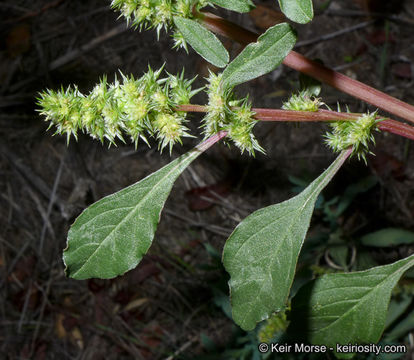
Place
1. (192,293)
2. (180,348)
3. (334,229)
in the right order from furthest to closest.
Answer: (192,293)
(180,348)
(334,229)

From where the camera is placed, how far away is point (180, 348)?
3008 mm

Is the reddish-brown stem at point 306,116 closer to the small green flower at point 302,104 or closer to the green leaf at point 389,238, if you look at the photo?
the small green flower at point 302,104

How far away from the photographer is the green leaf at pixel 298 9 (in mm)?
995

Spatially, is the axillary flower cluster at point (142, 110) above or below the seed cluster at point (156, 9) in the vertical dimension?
below

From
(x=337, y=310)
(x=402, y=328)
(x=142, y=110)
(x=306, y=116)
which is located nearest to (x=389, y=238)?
(x=402, y=328)

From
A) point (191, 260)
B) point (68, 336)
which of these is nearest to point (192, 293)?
point (191, 260)

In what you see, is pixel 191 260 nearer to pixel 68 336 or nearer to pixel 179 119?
pixel 68 336

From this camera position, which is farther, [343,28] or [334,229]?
[343,28]

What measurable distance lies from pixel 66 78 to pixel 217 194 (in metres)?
1.50

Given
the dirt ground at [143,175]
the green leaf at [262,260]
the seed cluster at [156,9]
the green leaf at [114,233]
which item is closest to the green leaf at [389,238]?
the dirt ground at [143,175]

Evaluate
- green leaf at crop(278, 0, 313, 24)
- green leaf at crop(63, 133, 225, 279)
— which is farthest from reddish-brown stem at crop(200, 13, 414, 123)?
green leaf at crop(63, 133, 225, 279)

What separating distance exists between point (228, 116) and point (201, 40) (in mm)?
197

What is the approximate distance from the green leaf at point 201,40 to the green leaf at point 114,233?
187 millimetres

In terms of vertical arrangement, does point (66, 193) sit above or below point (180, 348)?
above
